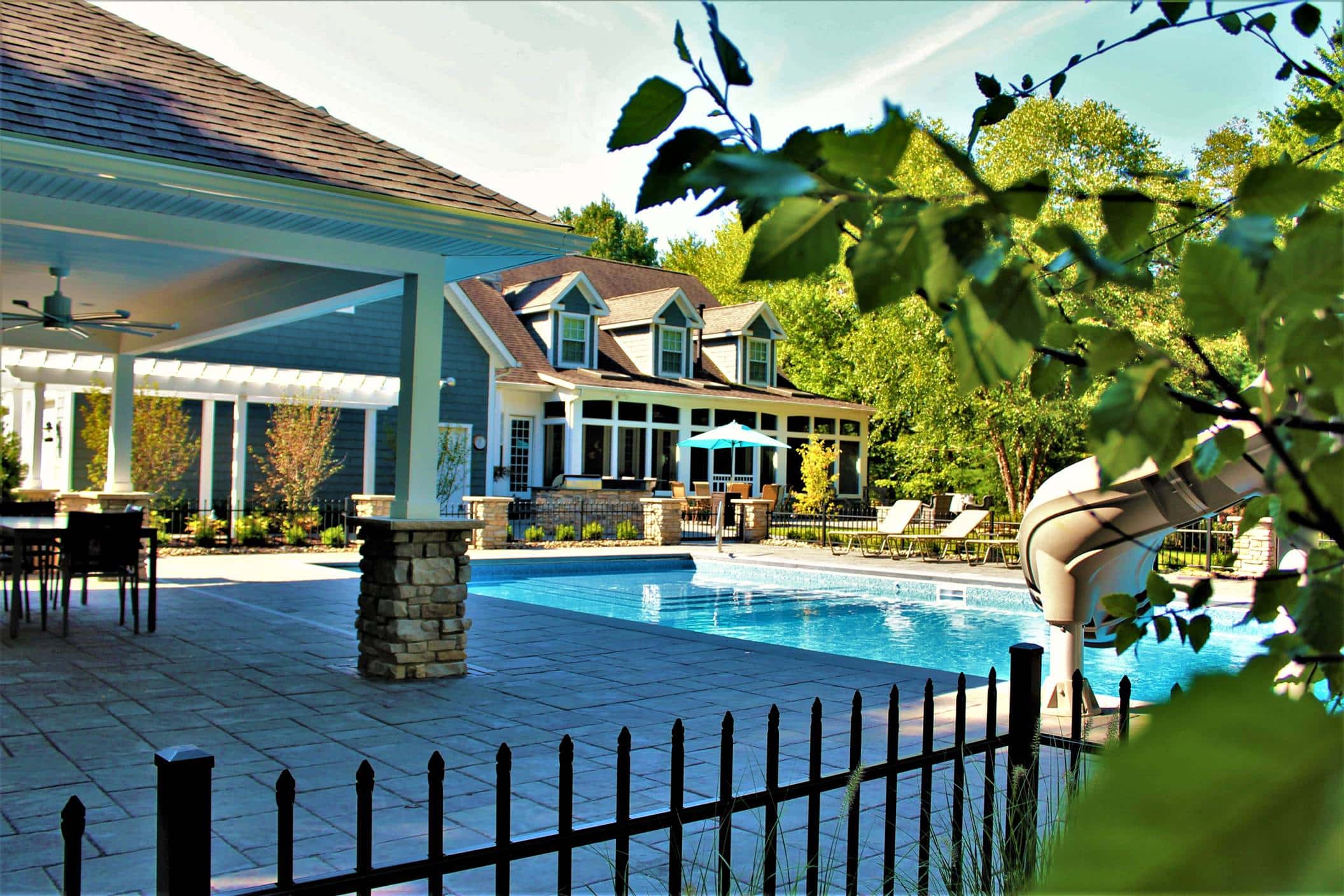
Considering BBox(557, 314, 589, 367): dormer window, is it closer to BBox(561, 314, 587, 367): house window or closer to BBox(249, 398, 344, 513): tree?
BBox(561, 314, 587, 367): house window

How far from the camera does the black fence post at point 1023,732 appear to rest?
330 centimetres

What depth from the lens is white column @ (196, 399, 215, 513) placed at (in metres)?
20.4

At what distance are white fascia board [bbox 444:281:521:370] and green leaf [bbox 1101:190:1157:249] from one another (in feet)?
76.5

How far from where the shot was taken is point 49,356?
710 inches

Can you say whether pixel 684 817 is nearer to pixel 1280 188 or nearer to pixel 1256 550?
pixel 1280 188

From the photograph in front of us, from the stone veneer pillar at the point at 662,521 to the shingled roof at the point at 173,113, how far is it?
1260 cm

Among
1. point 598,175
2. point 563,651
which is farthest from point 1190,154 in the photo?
point 598,175

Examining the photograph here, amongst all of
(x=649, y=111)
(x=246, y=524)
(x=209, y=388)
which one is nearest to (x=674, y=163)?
(x=649, y=111)

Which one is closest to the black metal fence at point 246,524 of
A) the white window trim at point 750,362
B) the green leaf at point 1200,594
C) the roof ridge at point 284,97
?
the roof ridge at point 284,97

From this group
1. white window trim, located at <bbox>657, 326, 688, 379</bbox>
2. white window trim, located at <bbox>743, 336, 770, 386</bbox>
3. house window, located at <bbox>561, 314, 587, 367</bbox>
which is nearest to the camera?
house window, located at <bbox>561, 314, 587, 367</bbox>

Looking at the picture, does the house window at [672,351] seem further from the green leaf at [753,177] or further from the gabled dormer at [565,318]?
the green leaf at [753,177]

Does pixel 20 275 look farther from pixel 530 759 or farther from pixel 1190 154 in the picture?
pixel 1190 154

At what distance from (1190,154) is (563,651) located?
72.9ft

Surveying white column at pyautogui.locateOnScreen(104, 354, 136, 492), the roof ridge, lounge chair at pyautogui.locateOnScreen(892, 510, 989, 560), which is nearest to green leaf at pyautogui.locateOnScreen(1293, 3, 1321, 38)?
the roof ridge
